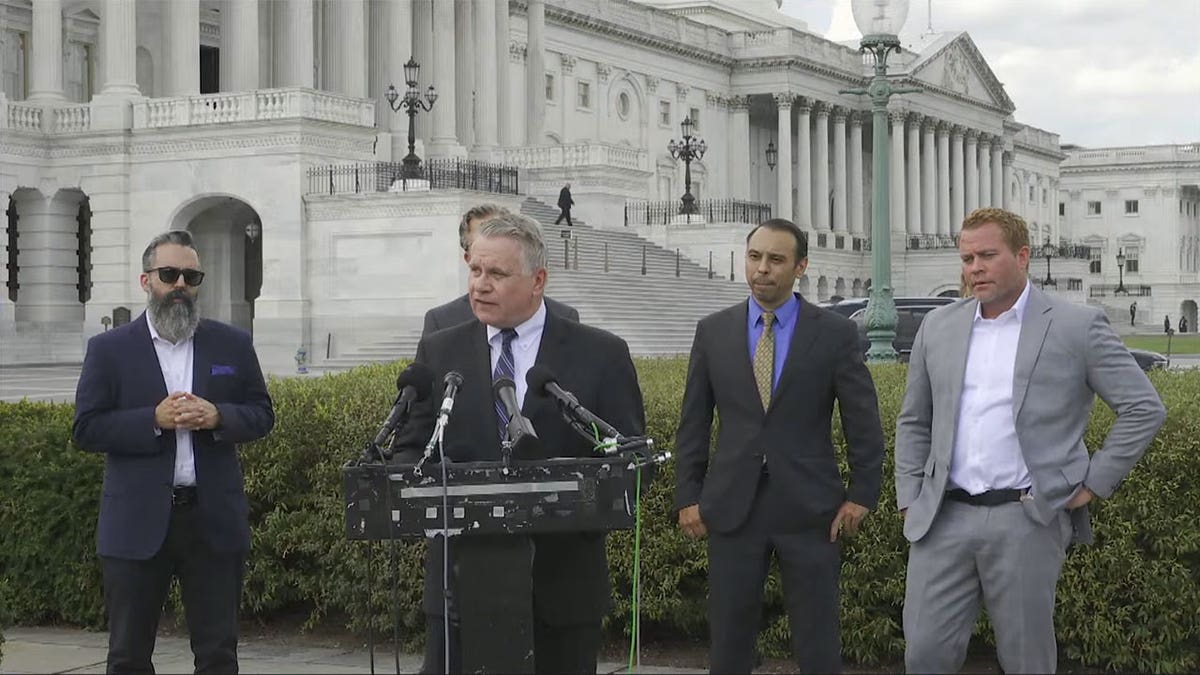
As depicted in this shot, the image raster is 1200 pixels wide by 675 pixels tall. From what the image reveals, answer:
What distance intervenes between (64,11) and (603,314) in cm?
1891

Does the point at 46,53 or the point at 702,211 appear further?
the point at 702,211

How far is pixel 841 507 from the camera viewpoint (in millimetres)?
7734

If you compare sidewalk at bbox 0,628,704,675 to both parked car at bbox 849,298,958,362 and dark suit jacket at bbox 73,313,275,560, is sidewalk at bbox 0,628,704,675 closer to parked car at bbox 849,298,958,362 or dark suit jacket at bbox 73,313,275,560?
dark suit jacket at bbox 73,313,275,560

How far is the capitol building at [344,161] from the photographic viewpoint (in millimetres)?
44406

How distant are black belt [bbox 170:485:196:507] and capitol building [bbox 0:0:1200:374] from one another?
33658 mm


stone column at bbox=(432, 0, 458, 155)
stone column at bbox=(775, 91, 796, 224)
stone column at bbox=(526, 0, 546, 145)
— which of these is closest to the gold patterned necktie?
stone column at bbox=(432, 0, 458, 155)

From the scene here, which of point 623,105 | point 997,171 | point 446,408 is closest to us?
point 446,408

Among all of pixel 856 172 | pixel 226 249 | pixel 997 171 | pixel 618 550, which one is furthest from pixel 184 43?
pixel 997 171

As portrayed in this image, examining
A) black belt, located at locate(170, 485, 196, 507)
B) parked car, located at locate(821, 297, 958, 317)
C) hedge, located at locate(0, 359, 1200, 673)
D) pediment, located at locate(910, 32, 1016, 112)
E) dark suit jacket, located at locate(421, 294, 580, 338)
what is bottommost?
hedge, located at locate(0, 359, 1200, 673)

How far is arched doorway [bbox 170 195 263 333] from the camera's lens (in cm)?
4859

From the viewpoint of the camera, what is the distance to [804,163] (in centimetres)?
9156

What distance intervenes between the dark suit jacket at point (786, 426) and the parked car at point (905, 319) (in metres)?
27.2

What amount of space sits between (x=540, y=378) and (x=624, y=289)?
4202cm

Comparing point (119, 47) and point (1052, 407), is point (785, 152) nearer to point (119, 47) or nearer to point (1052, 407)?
point (119, 47)
